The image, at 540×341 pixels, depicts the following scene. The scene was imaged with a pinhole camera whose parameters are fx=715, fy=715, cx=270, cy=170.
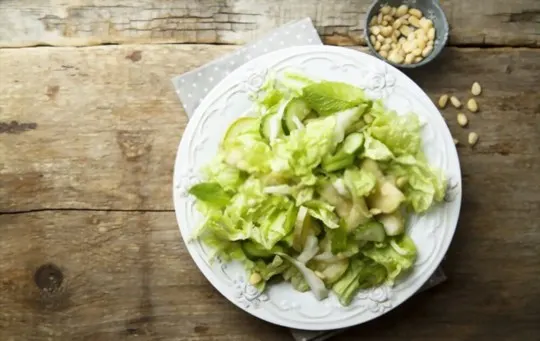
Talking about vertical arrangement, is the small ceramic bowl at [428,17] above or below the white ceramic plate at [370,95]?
above

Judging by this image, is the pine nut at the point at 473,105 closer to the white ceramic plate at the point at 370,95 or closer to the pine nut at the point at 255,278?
A: the white ceramic plate at the point at 370,95

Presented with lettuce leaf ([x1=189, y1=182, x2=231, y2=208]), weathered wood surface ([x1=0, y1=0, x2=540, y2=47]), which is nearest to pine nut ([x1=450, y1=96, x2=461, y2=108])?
weathered wood surface ([x1=0, y1=0, x2=540, y2=47])

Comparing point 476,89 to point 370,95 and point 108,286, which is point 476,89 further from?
point 108,286

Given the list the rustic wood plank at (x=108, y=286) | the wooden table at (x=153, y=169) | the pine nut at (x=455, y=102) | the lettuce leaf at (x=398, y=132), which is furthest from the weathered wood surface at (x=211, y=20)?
the rustic wood plank at (x=108, y=286)

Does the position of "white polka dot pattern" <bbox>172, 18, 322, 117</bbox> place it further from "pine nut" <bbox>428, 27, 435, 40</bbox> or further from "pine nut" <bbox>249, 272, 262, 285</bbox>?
"pine nut" <bbox>249, 272, 262, 285</bbox>

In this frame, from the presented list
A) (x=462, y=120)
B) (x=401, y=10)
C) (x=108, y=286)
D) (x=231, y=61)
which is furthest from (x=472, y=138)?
(x=108, y=286)

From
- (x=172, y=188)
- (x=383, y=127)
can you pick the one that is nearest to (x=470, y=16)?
(x=383, y=127)

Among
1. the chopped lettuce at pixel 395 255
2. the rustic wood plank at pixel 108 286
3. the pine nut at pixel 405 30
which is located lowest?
the rustic wood plank at pixel 108 286
